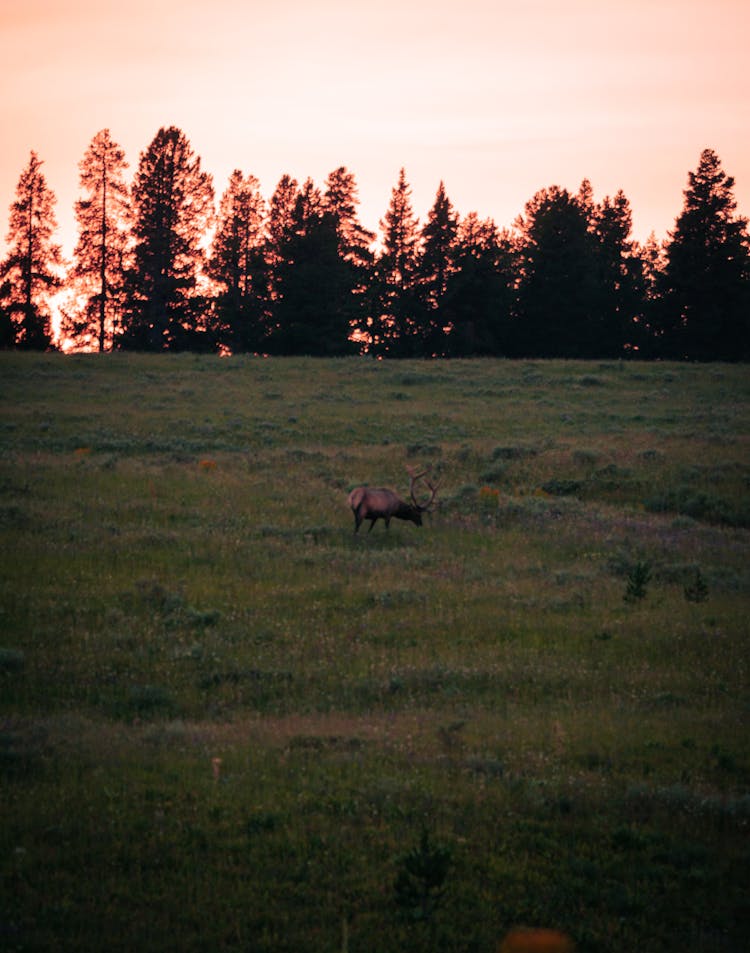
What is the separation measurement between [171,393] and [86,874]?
39304 mm

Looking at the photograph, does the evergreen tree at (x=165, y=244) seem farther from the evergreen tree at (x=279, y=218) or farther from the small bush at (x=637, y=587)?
the small bush at (x=637, y=587)

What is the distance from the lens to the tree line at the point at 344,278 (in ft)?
209

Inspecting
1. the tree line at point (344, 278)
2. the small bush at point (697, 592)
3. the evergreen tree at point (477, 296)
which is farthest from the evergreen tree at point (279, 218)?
the small bush at point (697, 592)

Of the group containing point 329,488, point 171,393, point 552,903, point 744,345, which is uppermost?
point 744,345

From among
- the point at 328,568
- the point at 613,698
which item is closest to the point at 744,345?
the point at 328,568

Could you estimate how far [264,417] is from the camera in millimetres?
40094

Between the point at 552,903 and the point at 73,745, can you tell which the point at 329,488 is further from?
the point at 552,903

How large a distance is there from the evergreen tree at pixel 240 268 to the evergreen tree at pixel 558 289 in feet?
62.2

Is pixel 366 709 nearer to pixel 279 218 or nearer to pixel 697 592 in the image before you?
pixel 697 592

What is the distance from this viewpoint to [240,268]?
228ft

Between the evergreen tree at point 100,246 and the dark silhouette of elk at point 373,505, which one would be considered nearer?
the dark silhouette of elk at point 373,505

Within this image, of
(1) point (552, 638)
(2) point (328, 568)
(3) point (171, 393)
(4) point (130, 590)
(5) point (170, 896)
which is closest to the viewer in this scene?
(5) point (170, 896)

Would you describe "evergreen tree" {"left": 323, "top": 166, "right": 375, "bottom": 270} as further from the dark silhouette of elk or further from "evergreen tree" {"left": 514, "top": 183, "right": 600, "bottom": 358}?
the dark silhouette of elk

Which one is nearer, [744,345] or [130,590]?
[130,590]
